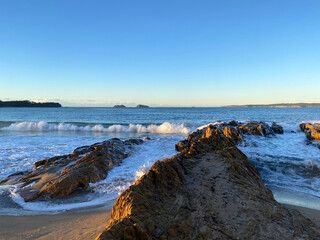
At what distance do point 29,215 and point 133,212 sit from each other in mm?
2762

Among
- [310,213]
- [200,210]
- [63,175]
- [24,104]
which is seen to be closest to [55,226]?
[200,210]

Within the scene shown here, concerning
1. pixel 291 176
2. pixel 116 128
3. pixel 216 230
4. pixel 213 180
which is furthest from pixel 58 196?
pixel 116 128

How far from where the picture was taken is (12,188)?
587 cm

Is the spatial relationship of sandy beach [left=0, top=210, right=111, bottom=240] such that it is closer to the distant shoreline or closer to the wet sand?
the wet sand

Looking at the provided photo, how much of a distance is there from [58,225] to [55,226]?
50 mm

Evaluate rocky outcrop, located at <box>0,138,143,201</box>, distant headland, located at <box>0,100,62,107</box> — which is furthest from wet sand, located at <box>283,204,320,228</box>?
distant headland, located at <box>0,100,62,107</box>

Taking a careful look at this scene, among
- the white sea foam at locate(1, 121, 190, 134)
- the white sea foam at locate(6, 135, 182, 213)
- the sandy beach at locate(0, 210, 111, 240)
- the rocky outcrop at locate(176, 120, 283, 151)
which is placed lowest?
the white sea foam at locate(1, 121, 190, 134)

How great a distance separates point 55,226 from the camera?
3.70 m

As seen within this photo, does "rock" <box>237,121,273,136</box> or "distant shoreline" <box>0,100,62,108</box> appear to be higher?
"distant shoreline" <box>0,100,62,108</box>

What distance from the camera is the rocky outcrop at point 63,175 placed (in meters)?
5.48

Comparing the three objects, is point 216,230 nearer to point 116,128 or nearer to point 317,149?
point 317,149

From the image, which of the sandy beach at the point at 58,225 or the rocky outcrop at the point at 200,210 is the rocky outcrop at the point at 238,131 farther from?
the sandy beach at the point at 58,225

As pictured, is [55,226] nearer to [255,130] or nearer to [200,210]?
[200,210]

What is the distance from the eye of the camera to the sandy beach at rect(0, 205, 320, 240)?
3354 millimetres
